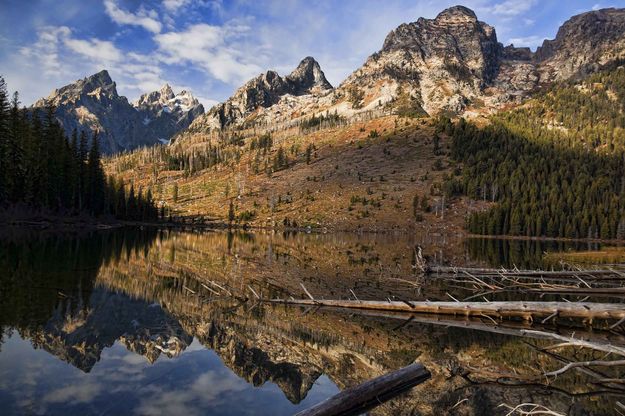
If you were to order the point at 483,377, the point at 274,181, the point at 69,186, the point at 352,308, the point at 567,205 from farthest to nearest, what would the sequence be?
the point at 274,181 → the point at 567,205 → the point at 69,186 → the point at 352,308 → the point at 483,377

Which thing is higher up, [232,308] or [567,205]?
[567,205]

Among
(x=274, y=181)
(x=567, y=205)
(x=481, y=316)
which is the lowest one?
(x=481, y=316)

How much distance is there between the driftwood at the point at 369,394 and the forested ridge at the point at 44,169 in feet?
251

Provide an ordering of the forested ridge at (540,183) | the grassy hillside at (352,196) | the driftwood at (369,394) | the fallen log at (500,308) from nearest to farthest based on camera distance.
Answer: the driftwood at (369,394), the fallen log at (500,308), the forested ridge at (540,183), the grassy hillside at (352,196)

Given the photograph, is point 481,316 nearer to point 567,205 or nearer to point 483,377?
point 483,377

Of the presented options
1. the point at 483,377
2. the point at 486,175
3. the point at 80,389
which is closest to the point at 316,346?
the point at 483,377

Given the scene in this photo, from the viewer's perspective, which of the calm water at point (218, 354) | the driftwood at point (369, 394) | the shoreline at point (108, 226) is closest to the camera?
the driftwood at point (369, 394)

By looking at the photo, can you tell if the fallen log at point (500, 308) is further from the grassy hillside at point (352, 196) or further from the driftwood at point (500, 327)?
the grassy hillside at point (352, 196)

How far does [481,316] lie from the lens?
21219 mm

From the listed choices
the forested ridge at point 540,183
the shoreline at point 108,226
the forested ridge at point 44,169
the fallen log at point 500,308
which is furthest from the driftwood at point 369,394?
the forested ridge at point 540,183

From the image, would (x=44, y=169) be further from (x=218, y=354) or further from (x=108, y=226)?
(x=218, y=354)

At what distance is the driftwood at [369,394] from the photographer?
855cm

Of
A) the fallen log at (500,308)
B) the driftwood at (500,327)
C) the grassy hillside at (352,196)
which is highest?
the grassy hillside at (352,196)

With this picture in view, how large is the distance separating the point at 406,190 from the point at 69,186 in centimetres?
11614
